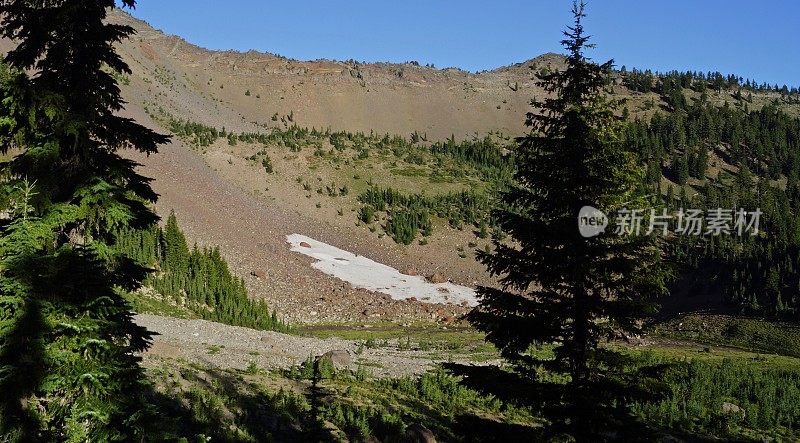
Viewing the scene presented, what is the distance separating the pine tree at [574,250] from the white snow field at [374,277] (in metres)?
58.2

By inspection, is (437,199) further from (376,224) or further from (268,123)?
(268,123)

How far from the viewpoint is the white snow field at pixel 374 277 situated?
70188 mm

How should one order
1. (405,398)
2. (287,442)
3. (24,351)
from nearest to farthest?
(24,351)
(287,442)
(405,398)

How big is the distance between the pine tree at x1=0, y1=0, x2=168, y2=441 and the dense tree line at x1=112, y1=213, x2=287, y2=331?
1528 inches

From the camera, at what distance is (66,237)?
9.87 m

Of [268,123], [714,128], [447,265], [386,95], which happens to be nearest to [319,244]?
[447,265]

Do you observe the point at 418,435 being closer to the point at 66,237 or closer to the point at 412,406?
the point at 412,406

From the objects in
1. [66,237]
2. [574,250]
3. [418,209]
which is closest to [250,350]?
[66,237]

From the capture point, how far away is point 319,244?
78625mm

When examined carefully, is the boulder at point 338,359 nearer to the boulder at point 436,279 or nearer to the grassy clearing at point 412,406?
the grassy clearing at point 412,406

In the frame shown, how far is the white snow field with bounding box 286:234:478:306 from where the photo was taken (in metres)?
70.2

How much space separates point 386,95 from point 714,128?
10026 cm

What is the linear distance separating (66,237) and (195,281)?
44.9 metres

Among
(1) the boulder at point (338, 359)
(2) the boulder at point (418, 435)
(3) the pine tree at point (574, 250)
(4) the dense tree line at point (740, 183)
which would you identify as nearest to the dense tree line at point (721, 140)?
(4) the dense tree line at point (740, 183)
